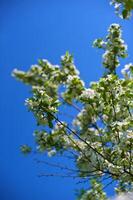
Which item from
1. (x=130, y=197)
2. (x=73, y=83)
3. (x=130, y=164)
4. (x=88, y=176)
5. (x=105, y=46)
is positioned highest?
(x=105, y=46)

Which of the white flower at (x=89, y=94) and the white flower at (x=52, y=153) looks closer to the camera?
the white flower at (x=89, y=94)

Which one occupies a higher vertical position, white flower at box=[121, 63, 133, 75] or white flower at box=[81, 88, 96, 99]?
white flower at box=[121, 63, 133, 75]

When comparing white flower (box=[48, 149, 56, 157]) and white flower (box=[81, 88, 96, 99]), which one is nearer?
white flower (box=[81, 88, 96, 99])

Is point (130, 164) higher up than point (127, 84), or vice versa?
point (127, 84)

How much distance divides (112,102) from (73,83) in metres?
0.81

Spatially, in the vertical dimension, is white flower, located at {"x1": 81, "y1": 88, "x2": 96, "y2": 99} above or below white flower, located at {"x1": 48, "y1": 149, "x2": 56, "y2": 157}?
below

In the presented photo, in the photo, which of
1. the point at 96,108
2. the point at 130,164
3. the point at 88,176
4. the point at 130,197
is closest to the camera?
the point at 130,197

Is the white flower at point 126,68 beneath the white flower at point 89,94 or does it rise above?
above

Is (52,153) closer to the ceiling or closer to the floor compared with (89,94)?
closer to the ceiling

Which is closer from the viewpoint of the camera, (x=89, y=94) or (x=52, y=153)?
(x=89, y=94)

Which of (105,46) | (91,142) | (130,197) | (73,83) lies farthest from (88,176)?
(130,197)

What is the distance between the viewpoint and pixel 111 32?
7281mm

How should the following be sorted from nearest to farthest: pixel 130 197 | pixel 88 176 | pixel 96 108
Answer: pixel 130 197, pixel 96 108, pixel 88 176

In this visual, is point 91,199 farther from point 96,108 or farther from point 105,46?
point 105,46
